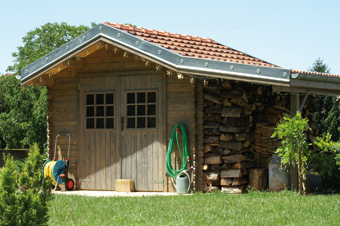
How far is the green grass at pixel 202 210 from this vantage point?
6.35m

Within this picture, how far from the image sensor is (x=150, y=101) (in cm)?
1006

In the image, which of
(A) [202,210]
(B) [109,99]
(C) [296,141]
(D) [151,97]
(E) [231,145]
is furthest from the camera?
(B) [109,99]

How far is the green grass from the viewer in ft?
20.8

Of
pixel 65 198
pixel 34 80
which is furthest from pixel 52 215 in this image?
pixel 34 80

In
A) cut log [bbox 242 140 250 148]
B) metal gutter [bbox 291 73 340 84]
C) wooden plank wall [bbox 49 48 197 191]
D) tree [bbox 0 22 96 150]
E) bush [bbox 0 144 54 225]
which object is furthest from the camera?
tree [bbox 0 22 96 150]

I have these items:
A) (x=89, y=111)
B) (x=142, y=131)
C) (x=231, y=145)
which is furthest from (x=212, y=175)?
(x=89, y=111)

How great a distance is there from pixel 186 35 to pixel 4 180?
7.23 m

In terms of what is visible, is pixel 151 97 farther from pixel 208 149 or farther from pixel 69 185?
pixel 69 185

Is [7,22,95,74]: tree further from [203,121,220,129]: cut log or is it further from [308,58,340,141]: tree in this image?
[203,121,220,129]: cut log

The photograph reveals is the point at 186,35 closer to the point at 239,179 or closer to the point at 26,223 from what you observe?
the point at 239,179

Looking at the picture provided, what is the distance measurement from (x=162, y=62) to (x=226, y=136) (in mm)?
1992

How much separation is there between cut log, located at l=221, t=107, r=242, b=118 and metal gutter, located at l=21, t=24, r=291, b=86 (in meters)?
1.04

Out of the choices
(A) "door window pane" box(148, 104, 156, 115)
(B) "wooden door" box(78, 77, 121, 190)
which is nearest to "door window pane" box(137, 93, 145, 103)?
(A) "door window pane" box(148, 104, 156, 115)

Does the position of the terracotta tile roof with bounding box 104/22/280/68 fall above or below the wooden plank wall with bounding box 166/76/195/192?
above
